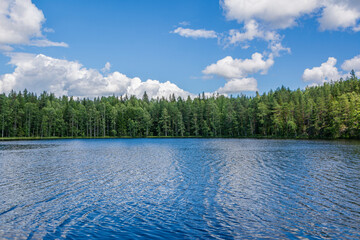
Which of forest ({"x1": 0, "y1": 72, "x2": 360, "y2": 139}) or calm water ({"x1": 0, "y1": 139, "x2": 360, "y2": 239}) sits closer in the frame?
calm water ({"x1": 0, "y1": 139, "x2": 360, "y2": 239})

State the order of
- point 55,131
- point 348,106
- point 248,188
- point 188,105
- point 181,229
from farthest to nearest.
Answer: point 188,105 → point 55,131 → point 348,106 → point 248,188 → point 181,229

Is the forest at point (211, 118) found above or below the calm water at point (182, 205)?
above

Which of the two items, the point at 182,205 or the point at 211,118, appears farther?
the point at 211,118

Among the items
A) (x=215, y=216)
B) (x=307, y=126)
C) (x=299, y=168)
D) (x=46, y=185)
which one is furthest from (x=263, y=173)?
(x=307, y=126)

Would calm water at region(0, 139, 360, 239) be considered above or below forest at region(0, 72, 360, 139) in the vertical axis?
below

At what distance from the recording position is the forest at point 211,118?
102 m

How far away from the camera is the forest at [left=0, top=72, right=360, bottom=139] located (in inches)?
3999

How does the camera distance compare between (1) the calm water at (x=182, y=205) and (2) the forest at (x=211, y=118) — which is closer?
(1) the calm water at (x=182, y=205)

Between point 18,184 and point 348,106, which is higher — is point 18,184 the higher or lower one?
the lower one

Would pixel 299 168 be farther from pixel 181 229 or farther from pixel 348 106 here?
pixel 348 106

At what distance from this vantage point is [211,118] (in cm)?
14650

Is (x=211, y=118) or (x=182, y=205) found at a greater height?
(x=211, y=118)

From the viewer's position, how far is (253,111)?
12794 cm

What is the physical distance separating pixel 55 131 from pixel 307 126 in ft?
425
